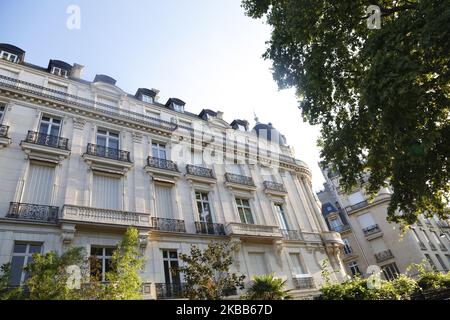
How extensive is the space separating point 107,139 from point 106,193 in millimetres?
3713

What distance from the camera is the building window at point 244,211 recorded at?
19141 mm

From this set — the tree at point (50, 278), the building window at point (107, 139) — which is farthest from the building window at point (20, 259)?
the building window at point (107, 139)

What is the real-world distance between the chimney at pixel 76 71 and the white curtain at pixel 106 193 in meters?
8.13

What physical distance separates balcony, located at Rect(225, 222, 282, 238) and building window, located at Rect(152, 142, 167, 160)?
6.07 metres

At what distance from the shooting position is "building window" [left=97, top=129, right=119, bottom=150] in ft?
55.3

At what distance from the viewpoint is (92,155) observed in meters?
15.2

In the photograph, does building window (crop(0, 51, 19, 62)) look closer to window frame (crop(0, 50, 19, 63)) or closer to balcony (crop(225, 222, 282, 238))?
window frame (crop(0, 50, 19, 63))

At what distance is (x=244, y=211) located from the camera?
19516mm

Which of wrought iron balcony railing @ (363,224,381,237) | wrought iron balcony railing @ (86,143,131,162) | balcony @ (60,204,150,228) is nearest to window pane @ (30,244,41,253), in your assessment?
balcony @ (60,204,150,228)

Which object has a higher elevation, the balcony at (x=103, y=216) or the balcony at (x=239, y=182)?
the balcony at (x=239, y=182)

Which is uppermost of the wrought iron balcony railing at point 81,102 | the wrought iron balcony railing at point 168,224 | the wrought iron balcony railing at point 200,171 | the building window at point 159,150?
the wrought iron balcony railing at point 81,102

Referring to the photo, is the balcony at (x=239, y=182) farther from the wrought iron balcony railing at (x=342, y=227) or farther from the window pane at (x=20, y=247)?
the wrought iron balcony railing at (x=342, y=227)

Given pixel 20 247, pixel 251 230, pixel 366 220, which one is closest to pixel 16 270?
pixel 20 247
